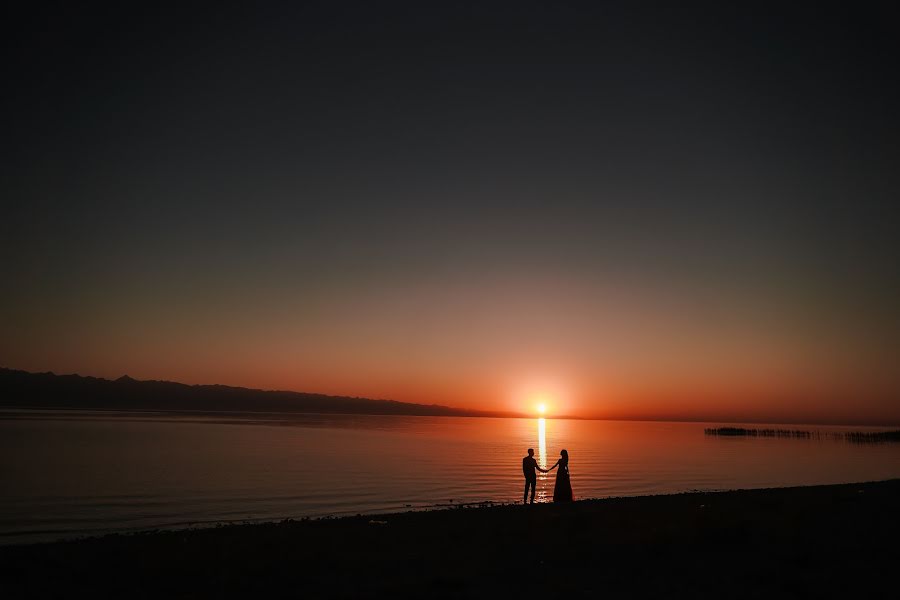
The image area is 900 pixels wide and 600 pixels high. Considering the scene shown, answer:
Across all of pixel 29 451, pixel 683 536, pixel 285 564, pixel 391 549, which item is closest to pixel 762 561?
pixel 683 536

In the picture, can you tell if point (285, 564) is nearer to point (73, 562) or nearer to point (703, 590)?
point (73, 562)

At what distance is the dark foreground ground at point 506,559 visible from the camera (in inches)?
418

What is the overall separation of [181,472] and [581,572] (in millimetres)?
40153

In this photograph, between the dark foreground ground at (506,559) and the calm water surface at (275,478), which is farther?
the calm water surface at (275,478)

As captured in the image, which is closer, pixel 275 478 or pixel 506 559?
pixel 506 559

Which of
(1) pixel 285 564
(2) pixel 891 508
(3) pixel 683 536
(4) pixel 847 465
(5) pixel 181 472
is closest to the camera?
(1) pixel 285 564

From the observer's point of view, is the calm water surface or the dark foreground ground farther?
the calm water surface

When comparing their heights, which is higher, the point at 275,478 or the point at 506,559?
the point at 506,559

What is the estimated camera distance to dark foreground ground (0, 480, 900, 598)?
10625 mm

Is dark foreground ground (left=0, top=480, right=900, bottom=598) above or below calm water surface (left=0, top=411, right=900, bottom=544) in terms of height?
above

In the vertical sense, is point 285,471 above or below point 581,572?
below

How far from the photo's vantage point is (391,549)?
47.4ft

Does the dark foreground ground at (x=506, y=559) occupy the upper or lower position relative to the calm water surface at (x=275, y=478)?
upper

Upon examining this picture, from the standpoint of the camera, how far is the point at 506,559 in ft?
42.7
